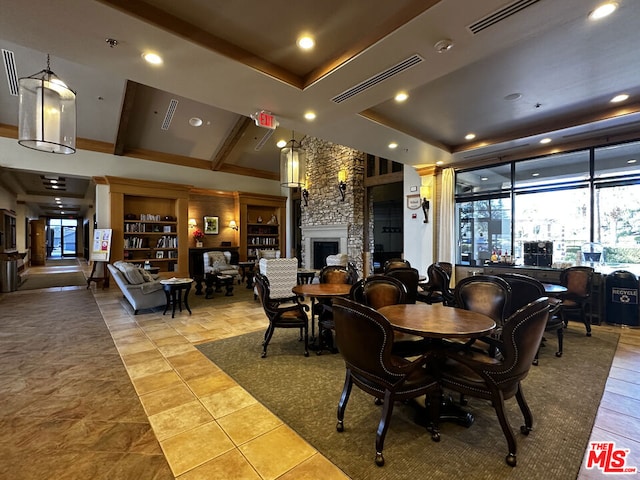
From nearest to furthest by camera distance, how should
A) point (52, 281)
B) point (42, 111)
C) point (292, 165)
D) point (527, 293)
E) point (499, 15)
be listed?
point (499, 15)
point (527, 293)
point (42, 111)
point (292, 165)
point (52, 281)

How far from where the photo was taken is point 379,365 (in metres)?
1.90

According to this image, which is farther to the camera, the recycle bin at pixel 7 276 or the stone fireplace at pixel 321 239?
the stone fireplace at pixel 321 239

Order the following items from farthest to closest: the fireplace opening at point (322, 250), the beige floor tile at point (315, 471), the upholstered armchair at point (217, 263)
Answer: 1. the fireplace opening at point (322, 250)
2. the upholstered armchair at point (217, 263)
3. the beige floor tile at point (315, 471)

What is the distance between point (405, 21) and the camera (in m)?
2.32

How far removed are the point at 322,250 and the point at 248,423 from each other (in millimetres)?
7679

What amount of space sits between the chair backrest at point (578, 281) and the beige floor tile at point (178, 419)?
4.96 metres

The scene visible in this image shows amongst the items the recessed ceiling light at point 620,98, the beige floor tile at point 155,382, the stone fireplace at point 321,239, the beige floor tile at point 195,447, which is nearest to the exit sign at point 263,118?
the beige floor tile at point 155,382

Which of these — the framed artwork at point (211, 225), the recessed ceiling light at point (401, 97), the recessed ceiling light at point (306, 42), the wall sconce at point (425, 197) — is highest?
the recessed ceiling light at point (306, 42)

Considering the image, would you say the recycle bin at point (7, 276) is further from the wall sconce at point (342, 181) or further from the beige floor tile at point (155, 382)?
the wall sconce at point (342, 181)

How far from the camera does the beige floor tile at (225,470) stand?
175cm

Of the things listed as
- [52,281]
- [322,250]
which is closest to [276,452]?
[322,250]

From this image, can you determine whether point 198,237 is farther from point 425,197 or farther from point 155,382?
point 155,382

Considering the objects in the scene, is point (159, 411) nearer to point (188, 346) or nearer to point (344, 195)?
point (188, 346)

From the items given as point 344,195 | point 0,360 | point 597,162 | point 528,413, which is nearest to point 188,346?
point 0,360
